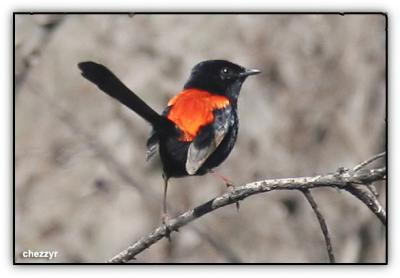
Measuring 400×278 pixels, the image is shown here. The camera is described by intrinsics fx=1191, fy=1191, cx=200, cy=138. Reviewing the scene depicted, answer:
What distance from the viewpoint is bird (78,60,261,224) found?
141 inches

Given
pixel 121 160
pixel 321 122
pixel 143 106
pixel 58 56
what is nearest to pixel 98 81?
pixel 143 106

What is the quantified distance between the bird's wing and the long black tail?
15 centimetres

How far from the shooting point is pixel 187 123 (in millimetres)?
3637

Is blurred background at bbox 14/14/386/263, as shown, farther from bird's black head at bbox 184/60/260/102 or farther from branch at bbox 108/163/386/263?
branch at bbox 108/163/386/263

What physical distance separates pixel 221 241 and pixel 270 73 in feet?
2.24

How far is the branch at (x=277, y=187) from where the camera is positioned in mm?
3234

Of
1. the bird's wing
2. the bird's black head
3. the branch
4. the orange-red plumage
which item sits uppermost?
the bird's black head

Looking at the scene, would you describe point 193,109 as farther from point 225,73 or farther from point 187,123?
point 225,73

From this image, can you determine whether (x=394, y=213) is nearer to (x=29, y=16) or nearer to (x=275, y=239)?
(x=275, y=239)

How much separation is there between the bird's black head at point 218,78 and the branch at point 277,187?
0.41 metres

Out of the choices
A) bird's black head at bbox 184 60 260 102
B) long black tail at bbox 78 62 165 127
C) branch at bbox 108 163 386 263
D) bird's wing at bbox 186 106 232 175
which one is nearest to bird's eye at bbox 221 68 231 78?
bird's black head at bbox 184 60 260 102

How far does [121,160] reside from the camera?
469 centimetres

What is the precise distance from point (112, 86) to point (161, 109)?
25.3 inches

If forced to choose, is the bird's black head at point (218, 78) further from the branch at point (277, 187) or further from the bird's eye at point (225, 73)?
the branch at point (277, 187)
